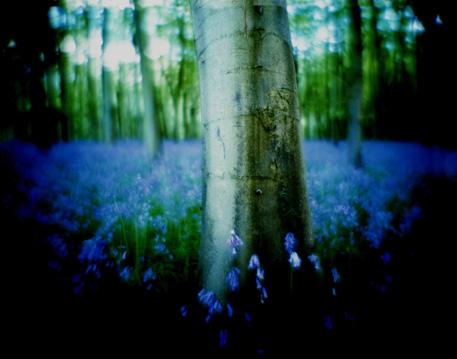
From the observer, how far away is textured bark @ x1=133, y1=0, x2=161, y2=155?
6598mm

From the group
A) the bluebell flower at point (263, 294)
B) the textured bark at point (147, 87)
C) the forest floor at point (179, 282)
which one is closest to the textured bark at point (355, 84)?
the forest floor at point (179, 282)

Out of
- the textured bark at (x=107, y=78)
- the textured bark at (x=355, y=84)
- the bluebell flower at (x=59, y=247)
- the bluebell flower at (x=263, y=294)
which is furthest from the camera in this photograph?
the textured bark at (x=107, y=78)

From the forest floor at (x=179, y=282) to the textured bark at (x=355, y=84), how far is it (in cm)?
432

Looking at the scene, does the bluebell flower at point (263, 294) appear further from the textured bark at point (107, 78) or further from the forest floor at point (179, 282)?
the textured bark at point (107, 78)

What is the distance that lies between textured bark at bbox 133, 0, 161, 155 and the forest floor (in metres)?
3.52

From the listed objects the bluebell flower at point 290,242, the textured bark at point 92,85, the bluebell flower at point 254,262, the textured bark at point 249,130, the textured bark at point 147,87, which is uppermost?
the textured bark at point 92,85

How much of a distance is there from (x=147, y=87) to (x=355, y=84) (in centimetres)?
618

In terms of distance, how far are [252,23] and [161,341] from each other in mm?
1887

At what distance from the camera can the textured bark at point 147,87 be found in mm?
6598

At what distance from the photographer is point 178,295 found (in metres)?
1.81

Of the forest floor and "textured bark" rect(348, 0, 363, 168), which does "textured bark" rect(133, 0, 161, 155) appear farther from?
"textured bark" rect(348, 0, 363, 168)

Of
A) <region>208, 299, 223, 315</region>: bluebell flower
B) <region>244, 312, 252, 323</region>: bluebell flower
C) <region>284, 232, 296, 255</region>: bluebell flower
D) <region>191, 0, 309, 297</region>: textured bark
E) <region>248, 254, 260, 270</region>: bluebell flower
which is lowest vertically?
<region>244, 312, 252, 323</region>: bluebell flower

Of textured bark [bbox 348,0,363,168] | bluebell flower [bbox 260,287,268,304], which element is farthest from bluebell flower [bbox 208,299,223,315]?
textured bark [bbox 348,0,363,168]

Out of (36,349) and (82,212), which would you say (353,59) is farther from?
(36,349)
